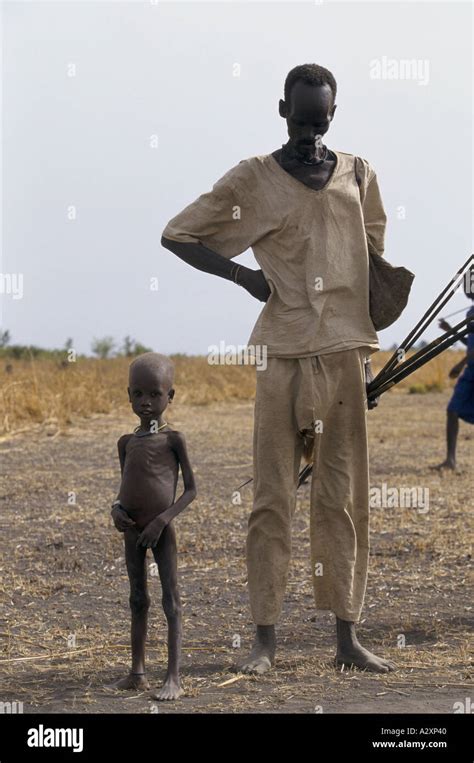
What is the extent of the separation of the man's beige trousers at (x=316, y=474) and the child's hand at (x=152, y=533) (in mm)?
544

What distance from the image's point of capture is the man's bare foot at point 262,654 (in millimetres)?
4621

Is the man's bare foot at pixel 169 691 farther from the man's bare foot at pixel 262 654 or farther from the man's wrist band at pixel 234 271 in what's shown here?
the man's wrist band at pixel 234 271

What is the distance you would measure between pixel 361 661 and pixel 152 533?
1.01 meters

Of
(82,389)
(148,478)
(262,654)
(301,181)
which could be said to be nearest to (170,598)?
(148,478)

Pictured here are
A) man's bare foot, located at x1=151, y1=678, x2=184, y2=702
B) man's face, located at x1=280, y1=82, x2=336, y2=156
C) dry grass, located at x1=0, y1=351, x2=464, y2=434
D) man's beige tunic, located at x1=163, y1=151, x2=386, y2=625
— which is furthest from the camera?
dry grass, located at x1=0, y1=351, x2=464, y2=434

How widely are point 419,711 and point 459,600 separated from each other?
6.77ft

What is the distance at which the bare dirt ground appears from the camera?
172 inches

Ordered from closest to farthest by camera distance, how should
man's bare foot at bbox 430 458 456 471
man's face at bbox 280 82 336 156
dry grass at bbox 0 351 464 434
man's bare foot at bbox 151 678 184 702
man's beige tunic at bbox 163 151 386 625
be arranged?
1. man's bare foot at bbox 151 678 184 702
2. man's face at bbox 280 82 336 156
3. man's beige tunic at bbox 163 151 386 625
4. man's bare foot at bbox 430 458 456 471
5. dry grass at bbox 0 351 464 434

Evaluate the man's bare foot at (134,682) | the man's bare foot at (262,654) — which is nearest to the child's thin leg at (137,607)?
the man's bare foot at (134,682)

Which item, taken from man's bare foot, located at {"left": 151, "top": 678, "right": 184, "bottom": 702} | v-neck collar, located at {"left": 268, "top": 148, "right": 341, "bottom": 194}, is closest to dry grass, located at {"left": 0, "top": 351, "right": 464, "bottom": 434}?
v-neck collar, located at {"left": 268, "top": 148, "right": 341, "bottom": 194}

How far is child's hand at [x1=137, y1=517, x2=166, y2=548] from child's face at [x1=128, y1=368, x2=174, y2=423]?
0.38m

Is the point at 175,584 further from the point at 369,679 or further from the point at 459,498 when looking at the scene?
the point at 459,498

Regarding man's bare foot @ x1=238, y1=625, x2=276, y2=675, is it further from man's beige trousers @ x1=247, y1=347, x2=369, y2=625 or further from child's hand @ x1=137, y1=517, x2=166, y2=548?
child's hand @ x1=137, y1=517, x2=166, y2=548
